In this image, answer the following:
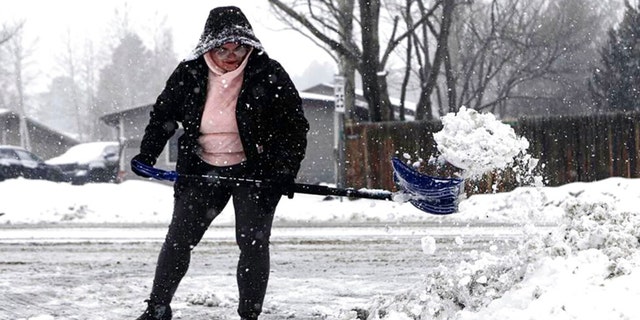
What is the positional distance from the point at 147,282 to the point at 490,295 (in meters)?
3.02

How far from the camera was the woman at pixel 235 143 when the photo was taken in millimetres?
3729

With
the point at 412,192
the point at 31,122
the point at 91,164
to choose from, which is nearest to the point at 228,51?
the point at 412,192

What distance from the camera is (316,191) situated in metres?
3.88

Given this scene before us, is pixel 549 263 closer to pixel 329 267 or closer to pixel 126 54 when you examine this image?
pixel 329 267

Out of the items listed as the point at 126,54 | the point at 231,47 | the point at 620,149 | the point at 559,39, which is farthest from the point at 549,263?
the point at 126,54

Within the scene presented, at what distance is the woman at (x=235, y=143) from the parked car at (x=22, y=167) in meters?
20.1

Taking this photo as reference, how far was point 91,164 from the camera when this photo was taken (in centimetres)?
2800

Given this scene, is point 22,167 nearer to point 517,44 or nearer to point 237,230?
point 517,44

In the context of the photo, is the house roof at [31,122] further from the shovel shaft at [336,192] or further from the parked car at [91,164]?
the shovel shaft at [336,192]

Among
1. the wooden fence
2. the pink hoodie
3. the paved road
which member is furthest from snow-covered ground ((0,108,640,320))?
the wooden fence

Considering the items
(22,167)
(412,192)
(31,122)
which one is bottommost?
(412,192)

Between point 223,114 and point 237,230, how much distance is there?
1.75ft

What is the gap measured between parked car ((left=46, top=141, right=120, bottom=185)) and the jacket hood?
24184 mm

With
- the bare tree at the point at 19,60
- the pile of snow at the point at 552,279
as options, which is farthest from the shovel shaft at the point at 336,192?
the bare tree at the point at 19,60
